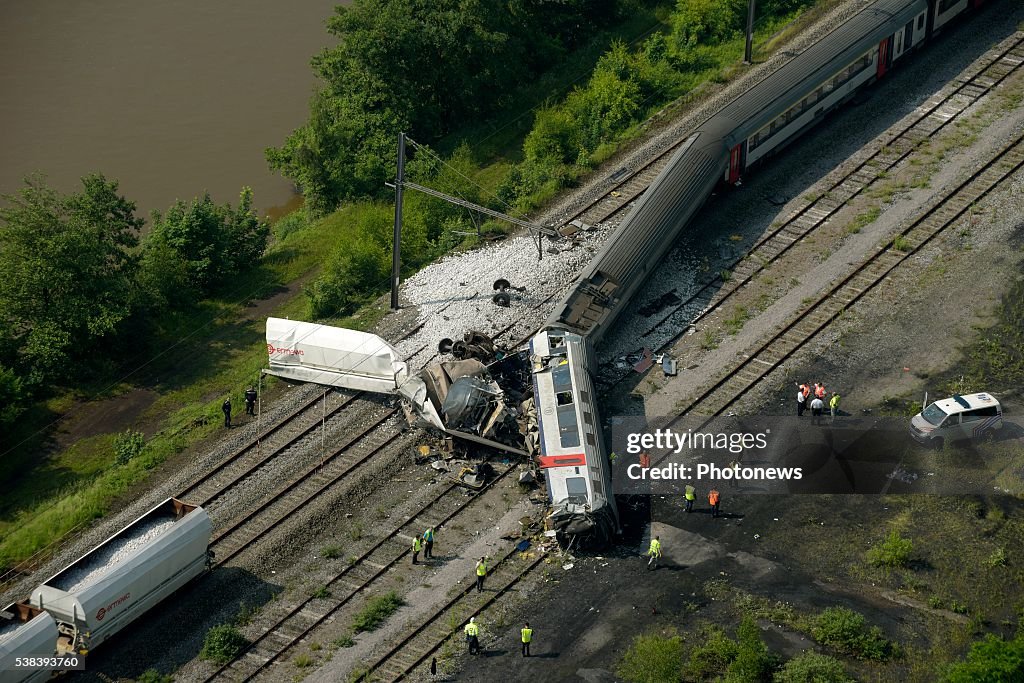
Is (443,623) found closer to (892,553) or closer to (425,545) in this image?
(425,545)

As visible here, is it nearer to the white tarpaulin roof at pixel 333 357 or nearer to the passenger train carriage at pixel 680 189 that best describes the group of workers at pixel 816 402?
the passenger train carriage at pixel 680 189

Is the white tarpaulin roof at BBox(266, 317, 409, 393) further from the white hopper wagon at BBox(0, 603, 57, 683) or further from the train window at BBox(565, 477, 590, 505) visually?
the white hopper wagon at BBox(0, 603, 57, 683)

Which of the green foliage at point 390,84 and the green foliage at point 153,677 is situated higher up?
the green foliage at point 390,84

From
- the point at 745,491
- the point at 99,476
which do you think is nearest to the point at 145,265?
the point at 99,476

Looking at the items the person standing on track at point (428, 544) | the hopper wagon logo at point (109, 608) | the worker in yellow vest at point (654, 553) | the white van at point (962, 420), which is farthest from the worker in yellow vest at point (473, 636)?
the white van at point (962, 420)

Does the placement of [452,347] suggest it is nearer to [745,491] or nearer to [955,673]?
[745,491]
